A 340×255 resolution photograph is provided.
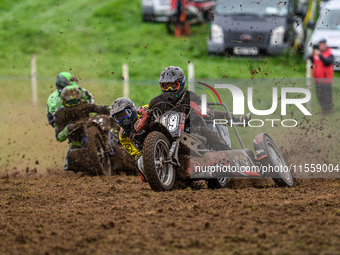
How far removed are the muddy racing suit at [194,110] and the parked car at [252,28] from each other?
370 inches

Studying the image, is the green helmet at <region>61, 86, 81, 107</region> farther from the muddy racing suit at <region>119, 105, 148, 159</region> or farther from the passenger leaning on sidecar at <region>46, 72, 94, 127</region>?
the muddy racing suit at <region>119, 105, 148, 159</region>

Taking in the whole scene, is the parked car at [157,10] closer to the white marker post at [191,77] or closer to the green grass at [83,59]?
the green grass at [83,59]

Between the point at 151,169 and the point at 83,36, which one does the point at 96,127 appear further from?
the point at 83,36

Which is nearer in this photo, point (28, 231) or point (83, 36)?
point (28, 231)

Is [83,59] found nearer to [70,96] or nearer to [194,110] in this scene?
[70,96]

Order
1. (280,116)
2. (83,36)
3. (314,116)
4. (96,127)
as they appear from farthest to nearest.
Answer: (83,36) → (96,127) → (314,116) → (280,116)

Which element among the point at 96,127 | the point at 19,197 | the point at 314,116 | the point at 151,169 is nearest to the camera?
the point at 151,169

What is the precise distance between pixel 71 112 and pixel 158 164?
14.4 feet

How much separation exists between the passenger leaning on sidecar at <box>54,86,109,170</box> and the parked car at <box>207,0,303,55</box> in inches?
285

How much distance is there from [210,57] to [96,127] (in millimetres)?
11632

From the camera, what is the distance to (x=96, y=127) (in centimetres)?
1254

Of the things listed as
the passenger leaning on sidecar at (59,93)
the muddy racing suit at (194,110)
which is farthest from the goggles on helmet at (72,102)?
the muddy racing suit at (194,110)

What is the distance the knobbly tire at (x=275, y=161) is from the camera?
33.1 ft

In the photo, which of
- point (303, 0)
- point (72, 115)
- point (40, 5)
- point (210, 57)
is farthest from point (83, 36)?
point (72, 115)
